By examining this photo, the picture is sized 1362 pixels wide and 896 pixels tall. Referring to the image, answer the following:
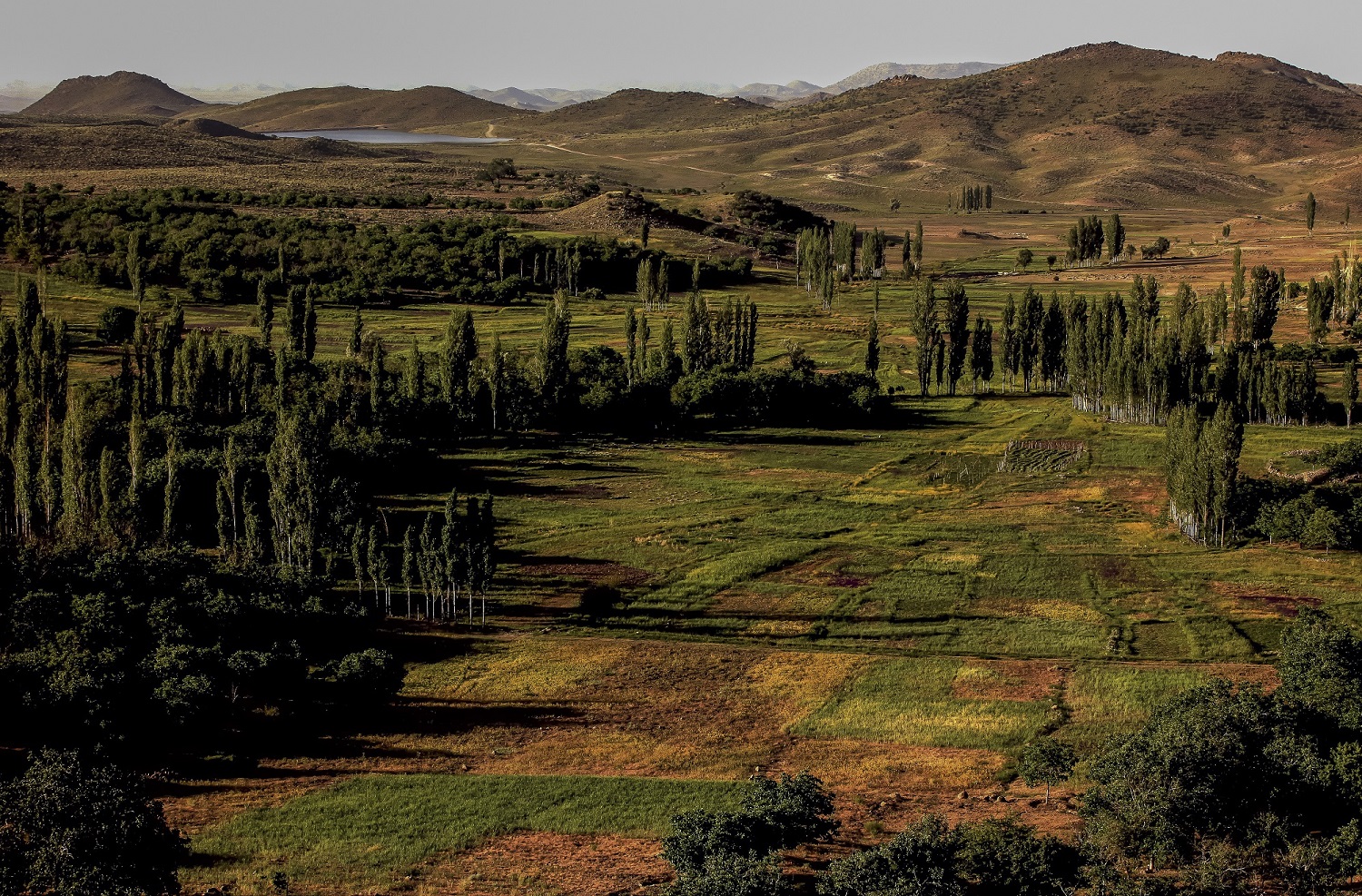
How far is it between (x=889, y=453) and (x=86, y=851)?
70.7 m

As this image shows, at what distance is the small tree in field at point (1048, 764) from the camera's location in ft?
132

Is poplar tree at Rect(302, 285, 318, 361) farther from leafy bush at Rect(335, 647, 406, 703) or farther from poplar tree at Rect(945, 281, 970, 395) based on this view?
leafy bush at Rect(335, 647, 406, 703)

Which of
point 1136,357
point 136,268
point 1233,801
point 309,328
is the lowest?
point 1233,801

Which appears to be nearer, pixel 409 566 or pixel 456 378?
pixel 409 566

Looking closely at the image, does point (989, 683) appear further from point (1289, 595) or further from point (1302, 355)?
point (1302, 355)

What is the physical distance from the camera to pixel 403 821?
3869cm

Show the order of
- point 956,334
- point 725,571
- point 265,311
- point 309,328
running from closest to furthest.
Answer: point 725,571, point 309,328, point 265,311, point 956,334

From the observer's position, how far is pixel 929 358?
11650 centimetres

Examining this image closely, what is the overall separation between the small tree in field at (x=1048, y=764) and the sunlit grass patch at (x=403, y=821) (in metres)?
9.26

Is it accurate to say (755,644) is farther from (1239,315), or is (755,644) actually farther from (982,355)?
(1239,315)

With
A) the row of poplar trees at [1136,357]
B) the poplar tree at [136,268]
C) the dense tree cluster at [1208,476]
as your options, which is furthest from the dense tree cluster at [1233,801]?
the poplar tree at [136,268]

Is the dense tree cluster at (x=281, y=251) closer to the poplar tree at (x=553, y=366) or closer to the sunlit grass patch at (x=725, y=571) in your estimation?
the poplar tree at (x=553, y=366)

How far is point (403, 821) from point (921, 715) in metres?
20.0

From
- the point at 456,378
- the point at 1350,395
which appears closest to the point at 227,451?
the point at 456,378
